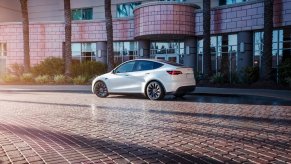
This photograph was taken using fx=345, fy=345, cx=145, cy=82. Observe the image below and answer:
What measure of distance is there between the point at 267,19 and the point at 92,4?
21926 mm

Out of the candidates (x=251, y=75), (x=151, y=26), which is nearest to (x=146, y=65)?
(x=251, y=75)

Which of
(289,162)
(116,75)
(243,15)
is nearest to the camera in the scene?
(289,162)

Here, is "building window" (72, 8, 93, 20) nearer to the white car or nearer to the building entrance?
the building entrance

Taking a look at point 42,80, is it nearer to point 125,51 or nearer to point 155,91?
point 125,51

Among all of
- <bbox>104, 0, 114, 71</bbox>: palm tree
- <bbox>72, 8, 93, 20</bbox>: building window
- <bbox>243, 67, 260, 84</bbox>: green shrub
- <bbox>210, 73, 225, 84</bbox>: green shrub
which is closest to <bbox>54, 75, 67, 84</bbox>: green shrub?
<bbox>104, 0, 114, 71</bbox>: palm tree

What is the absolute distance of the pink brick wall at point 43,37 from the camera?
104 ft

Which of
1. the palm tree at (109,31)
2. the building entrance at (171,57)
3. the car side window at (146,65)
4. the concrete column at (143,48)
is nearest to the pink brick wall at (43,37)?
the concrete column at (143,48)

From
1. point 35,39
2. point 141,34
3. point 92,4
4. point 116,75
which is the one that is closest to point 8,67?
point 35,39

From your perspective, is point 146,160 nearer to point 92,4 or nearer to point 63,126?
point 63,126

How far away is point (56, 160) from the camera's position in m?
4.96

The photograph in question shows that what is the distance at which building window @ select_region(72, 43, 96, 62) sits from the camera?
106 ft

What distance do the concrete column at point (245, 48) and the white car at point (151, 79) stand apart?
11554mm

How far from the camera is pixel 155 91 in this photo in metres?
13.8

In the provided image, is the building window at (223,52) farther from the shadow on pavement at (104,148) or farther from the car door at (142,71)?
the shadow on pavement at (104,148)
